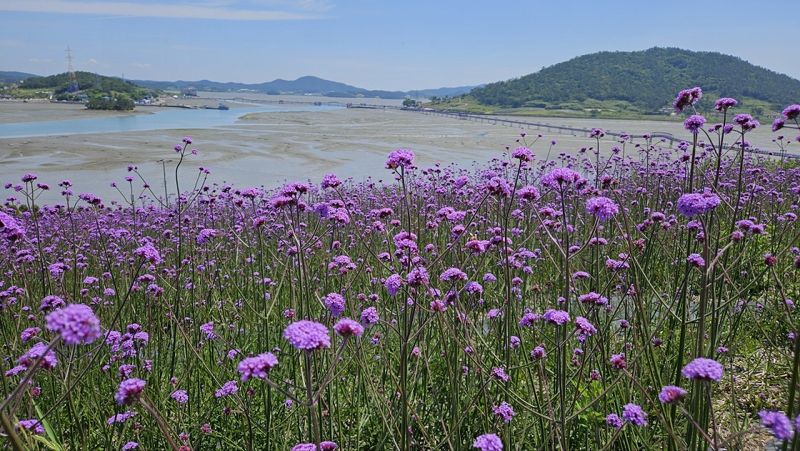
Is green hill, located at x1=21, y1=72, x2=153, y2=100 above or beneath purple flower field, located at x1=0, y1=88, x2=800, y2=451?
above

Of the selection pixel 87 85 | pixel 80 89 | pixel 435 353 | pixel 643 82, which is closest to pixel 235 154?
pixel 435 353

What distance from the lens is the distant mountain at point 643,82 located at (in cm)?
11669

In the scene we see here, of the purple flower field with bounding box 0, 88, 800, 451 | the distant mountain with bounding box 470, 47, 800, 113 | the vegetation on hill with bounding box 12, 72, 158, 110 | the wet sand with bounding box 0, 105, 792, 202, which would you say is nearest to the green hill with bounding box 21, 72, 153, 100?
the vegetation on hill with bounding box 12, 72, 158, 110

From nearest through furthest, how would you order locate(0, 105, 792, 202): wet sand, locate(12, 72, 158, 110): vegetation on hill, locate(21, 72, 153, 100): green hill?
locate(0, 105, 792, 202): wet sand
locate(12, 72, 158, 110): vegetation on hill
locate(21, 72, 153, 100): green hill

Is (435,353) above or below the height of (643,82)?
below

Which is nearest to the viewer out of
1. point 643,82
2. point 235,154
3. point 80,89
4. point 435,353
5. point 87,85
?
point 435,353

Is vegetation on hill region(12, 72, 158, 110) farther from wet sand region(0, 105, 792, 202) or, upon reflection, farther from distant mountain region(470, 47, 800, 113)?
distant mountain region(470, 47, 800, 113)

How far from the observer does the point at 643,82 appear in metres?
134

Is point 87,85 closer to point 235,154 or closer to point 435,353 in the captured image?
point 235,154

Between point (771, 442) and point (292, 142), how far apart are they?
30.4m

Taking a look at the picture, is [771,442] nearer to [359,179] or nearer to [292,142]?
[359,179]

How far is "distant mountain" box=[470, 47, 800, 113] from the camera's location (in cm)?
11669

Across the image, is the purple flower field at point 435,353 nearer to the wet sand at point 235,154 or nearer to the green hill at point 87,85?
the wet sand at point 235,154

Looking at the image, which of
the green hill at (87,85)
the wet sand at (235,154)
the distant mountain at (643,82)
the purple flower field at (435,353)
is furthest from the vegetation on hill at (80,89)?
the purple flower field at (435,353)
